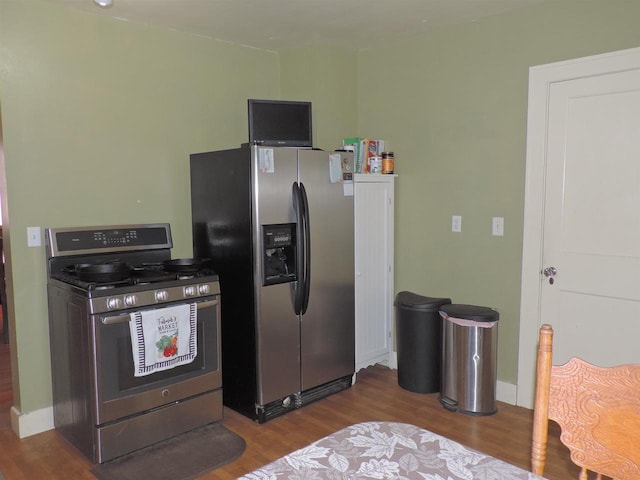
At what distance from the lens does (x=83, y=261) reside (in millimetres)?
3045

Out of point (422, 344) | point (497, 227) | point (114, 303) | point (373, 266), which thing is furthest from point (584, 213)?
point (114, 303)

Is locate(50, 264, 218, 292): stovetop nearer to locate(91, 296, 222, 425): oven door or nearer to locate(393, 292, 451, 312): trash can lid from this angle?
locate(91, 296, 222, 425): oven door

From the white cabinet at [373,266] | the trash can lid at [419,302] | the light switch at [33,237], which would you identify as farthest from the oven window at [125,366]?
the trash can lid at [419,302]

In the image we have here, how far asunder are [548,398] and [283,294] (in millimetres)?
2023

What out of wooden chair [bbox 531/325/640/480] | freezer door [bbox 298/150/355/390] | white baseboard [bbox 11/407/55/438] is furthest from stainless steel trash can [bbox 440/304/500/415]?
white baseboard [bbox 11/407/55/438]

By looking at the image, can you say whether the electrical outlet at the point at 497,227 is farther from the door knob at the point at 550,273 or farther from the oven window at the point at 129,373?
the oven window at the point at 129,373

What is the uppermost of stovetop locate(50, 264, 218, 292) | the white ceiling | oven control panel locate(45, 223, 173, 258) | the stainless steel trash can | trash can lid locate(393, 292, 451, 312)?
the white ceiling

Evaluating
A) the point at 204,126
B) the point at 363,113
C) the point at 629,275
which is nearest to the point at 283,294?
the point at 204,126

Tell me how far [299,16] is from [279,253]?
58.9 inches

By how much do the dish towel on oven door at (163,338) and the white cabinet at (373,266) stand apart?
4.24ft

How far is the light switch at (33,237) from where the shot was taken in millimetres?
2920

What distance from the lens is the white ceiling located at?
2.98m

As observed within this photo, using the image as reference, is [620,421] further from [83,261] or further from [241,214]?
[83,261]

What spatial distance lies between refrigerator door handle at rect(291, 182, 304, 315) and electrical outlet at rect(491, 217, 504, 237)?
1.27 meters
